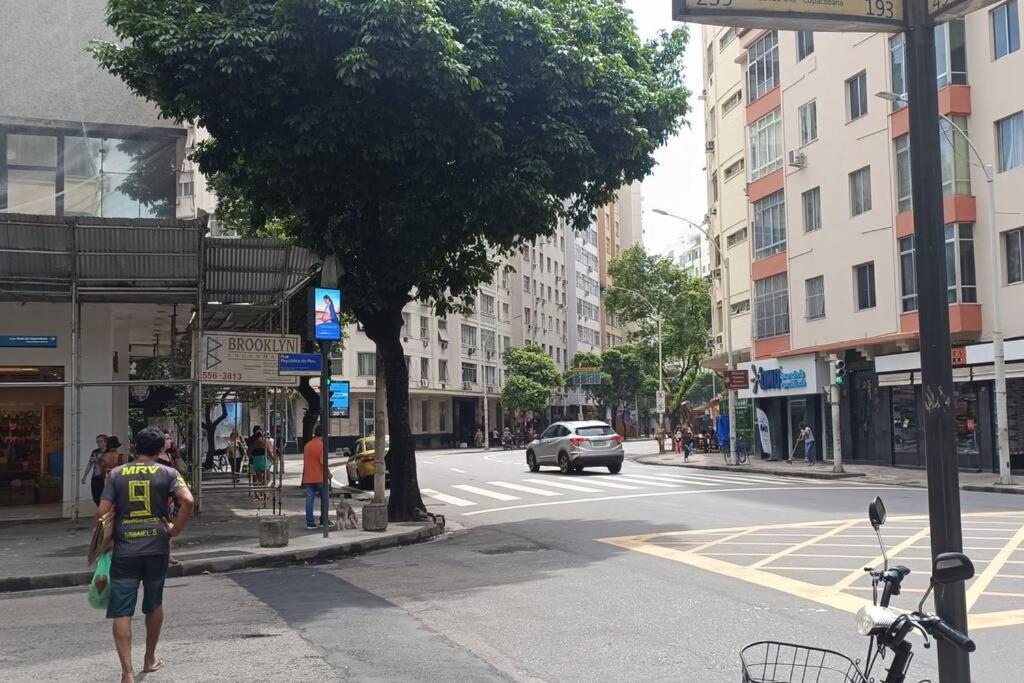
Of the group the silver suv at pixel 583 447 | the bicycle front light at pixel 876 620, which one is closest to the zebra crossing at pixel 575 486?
the silver suv at pixel 583 447

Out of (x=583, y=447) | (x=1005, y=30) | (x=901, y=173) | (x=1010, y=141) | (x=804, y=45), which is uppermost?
(x=804, y=45)

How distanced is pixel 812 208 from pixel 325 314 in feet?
82.7

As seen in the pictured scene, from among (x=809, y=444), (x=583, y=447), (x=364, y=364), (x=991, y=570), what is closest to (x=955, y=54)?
(x=809, y=444)

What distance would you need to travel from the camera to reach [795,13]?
373 centimetres

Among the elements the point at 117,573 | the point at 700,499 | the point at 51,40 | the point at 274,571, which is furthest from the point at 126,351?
the point at 117,573

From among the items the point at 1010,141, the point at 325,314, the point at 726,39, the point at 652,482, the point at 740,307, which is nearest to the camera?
the point at 325,314

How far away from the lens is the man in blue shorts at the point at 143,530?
6.61 meters

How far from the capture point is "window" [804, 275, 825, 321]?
3459cm

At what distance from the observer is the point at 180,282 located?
17766mm

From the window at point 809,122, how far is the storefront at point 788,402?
26.2 ft

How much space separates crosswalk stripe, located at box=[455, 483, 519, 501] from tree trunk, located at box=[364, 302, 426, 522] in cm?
518

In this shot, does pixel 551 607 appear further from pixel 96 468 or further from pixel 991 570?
pixel 96 468

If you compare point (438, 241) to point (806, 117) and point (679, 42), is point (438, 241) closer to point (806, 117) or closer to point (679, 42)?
point (679, 42)

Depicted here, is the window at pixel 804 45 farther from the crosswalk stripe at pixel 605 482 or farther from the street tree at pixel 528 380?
the street tree at pixel 528 380
